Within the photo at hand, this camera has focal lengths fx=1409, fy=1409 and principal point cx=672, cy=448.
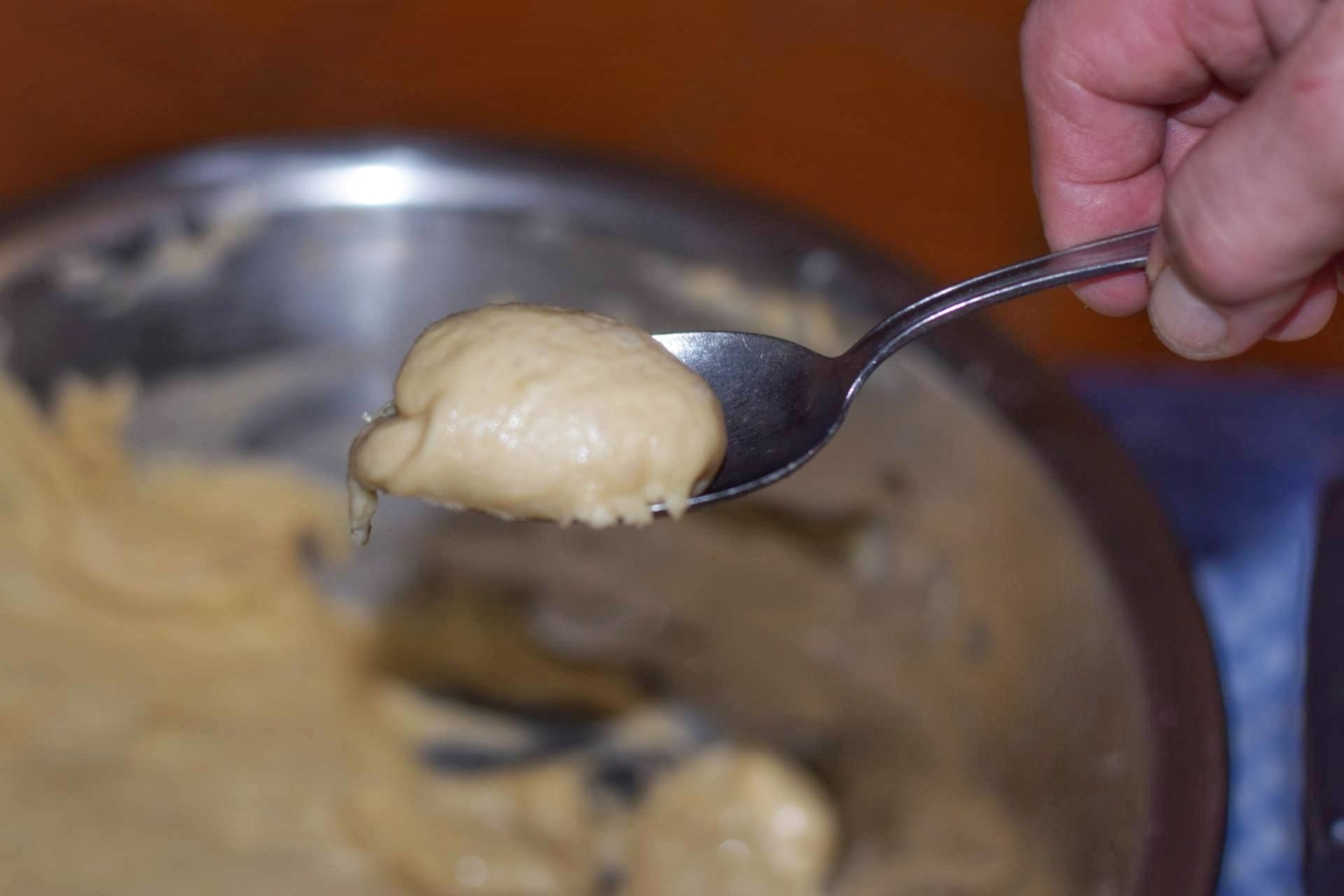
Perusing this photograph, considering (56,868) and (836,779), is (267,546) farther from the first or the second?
(836,779)

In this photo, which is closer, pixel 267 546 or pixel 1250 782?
pixel 1250 782

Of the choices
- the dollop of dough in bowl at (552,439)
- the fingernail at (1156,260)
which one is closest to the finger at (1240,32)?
the fingernail at (1156,260)

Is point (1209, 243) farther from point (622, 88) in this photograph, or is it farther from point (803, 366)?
point (622, 88)

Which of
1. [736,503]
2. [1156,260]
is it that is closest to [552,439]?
[1156,260]

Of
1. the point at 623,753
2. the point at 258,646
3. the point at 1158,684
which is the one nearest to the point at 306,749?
the point at 258,646

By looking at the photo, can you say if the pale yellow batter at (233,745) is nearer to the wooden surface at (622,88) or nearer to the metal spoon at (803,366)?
the wooden surface at (622,88)

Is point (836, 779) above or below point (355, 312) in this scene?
below

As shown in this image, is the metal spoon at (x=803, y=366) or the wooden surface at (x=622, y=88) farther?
the wooden surface at (x=622, y=88)
